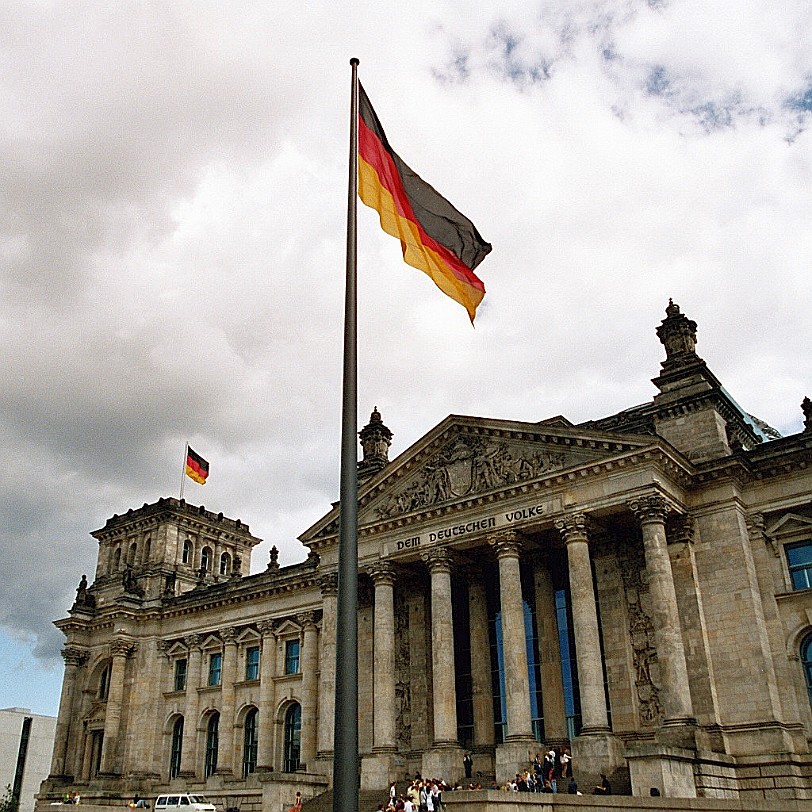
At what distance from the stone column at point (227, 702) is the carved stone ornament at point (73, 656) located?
12.5m

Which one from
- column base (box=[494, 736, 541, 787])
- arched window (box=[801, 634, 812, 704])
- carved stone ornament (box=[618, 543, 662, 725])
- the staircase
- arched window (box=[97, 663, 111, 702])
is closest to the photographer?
arched window (box=[801, 634, 812, 704])

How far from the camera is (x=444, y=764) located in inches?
1437

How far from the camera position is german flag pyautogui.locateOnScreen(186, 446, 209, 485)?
6347 centimetres

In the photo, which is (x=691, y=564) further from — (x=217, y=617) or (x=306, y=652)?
(x=217, y=617)

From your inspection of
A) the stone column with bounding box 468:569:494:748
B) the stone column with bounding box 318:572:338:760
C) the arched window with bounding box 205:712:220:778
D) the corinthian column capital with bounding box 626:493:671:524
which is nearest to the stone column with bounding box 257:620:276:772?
the arched window with bounding box 205:712:220:778

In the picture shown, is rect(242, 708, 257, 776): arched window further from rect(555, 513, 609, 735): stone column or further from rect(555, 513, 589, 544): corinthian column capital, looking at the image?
rect(555, 513, 589, 544): corinthian column capital

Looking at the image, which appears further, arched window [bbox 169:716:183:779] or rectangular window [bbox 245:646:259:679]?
arched window [bbox 169:716:183:779]

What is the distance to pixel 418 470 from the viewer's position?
42875 mm

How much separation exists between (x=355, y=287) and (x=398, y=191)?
203 inches

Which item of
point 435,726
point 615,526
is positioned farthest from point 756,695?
point 435,726

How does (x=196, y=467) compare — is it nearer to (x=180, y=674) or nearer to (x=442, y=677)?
(x=180, y=674)

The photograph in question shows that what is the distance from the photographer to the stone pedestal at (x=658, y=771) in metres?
27.9

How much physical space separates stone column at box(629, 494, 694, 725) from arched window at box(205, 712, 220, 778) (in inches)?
1241

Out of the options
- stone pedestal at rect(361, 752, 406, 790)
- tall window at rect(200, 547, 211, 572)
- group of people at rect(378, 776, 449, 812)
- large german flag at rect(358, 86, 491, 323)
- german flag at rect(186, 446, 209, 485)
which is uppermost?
german flag at rect(186, 446, 209, 485)
